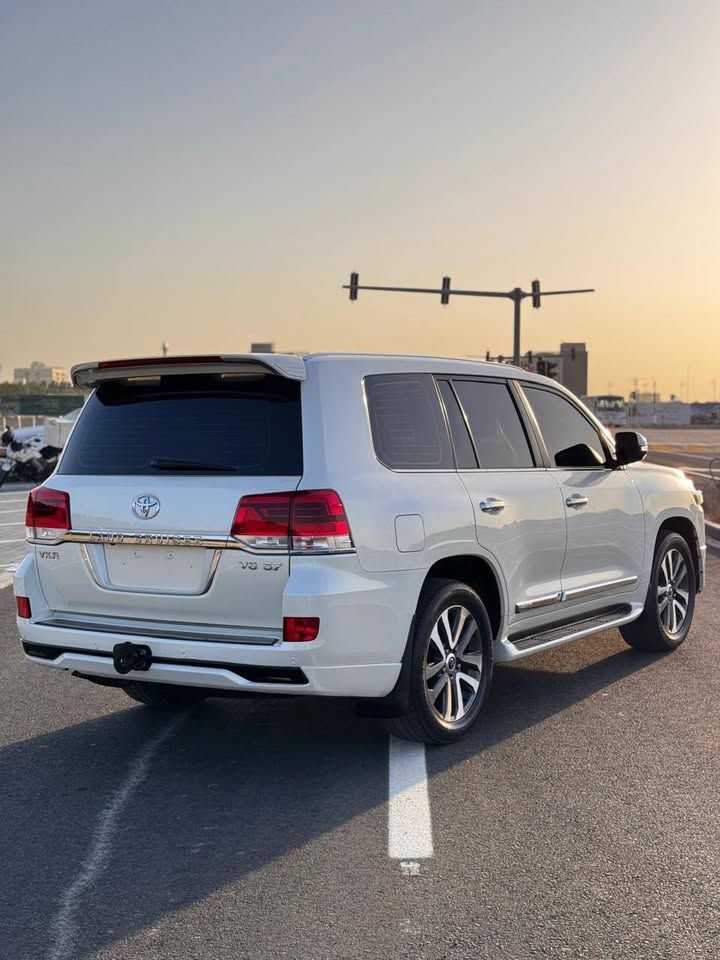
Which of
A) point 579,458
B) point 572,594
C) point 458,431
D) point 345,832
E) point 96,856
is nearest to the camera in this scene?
point 96,856

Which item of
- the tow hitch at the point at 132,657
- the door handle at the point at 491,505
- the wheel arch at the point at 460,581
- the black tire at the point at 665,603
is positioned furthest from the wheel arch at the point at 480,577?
the black tire at the point at 665,603

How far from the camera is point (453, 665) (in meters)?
5.68

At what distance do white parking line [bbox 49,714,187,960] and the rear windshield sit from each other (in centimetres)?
136

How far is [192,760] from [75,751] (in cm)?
60

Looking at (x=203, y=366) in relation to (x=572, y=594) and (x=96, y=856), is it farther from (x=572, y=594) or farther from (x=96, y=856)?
(x=572, y=594)

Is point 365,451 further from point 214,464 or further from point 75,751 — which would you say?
point 75,751

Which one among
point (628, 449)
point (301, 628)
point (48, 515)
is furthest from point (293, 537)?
point (628, 449)

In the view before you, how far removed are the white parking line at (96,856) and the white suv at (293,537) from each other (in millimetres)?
374

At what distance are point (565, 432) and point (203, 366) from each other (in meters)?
2.62

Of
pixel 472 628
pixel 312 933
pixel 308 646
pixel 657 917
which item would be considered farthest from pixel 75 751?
pixel 657 917

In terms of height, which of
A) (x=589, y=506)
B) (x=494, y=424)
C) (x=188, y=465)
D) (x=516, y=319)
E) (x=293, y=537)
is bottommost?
(x=589, y=506)

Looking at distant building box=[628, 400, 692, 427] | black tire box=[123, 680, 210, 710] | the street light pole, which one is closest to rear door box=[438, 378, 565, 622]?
black tire box=[123, 680, 210, 710]

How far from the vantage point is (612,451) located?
7395 mm

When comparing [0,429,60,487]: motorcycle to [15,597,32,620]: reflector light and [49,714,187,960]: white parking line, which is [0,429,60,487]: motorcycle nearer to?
[15,597,32,620]: reflector light
